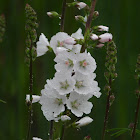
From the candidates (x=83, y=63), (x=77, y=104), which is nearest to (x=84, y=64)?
(x=83, y=63)

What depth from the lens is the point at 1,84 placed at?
1.87 m

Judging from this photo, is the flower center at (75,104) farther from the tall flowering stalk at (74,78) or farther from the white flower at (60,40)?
the white flower at (60,40)

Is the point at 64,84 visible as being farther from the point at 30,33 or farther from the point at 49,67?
the point at 49,67

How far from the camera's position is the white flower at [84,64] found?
1.07 metres

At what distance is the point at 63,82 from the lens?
3.51ft

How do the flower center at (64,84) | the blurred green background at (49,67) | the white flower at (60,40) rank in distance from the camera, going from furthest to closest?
1. the blurred green background at (49,67)
2. the white flower at (60,40)
3. the flower center at (64,84)

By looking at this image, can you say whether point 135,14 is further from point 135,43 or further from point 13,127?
point 13,127

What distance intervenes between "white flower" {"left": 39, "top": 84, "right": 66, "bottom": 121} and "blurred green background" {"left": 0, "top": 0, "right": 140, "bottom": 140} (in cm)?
59

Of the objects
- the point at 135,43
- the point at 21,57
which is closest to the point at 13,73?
the point at 21,57

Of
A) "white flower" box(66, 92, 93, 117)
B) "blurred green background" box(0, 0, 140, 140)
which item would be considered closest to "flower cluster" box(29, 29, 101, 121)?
"white flower" box(66, 92, 93, 117)

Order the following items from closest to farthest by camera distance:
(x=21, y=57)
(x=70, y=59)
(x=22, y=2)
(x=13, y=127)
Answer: (x=70, y=59) < (x=13, y=127) < (x=21, y=57) < (x=22, y=2)

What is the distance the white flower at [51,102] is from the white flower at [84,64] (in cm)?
9

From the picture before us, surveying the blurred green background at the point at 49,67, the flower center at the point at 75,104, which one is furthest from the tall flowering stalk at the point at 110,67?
the blurred green background at the point at 49,67

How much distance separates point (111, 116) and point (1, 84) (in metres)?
0.57
